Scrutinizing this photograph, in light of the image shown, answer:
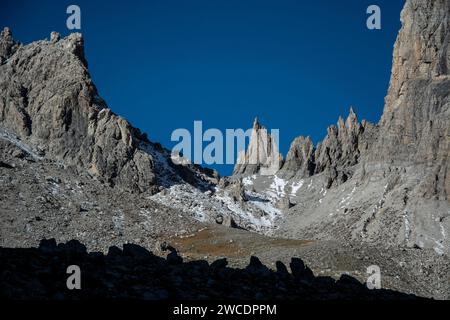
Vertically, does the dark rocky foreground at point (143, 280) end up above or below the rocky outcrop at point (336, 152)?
below

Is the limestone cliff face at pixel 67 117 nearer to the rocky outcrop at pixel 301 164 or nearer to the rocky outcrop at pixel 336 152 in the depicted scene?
the rocky outcrop at pixel 336 152

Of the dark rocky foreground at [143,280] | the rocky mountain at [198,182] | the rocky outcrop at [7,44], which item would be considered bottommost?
the dark rocky foreground at [143,280]

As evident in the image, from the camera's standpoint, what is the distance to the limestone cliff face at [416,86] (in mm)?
137250

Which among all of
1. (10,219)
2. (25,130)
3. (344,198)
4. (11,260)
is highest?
(25,130)

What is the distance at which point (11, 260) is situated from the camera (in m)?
27.0

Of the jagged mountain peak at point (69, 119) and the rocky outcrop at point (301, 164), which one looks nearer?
the jagged mountain peak at point (69, 119)

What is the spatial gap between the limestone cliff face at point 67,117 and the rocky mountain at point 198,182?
28cm

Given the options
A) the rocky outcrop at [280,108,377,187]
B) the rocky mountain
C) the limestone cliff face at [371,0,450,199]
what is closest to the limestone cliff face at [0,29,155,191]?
the rocky mountain

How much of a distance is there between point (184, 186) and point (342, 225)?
35333 mm

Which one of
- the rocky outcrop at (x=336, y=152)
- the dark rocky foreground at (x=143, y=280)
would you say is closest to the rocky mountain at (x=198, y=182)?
the rocky outcrop at (x=336, y=152)

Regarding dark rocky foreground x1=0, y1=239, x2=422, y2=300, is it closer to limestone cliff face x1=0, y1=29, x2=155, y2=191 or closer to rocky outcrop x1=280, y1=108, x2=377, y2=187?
limestone cliff face x1=0, y1=29, x2=155, y2=191

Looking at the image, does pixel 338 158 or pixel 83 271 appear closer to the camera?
pixel 83 271
